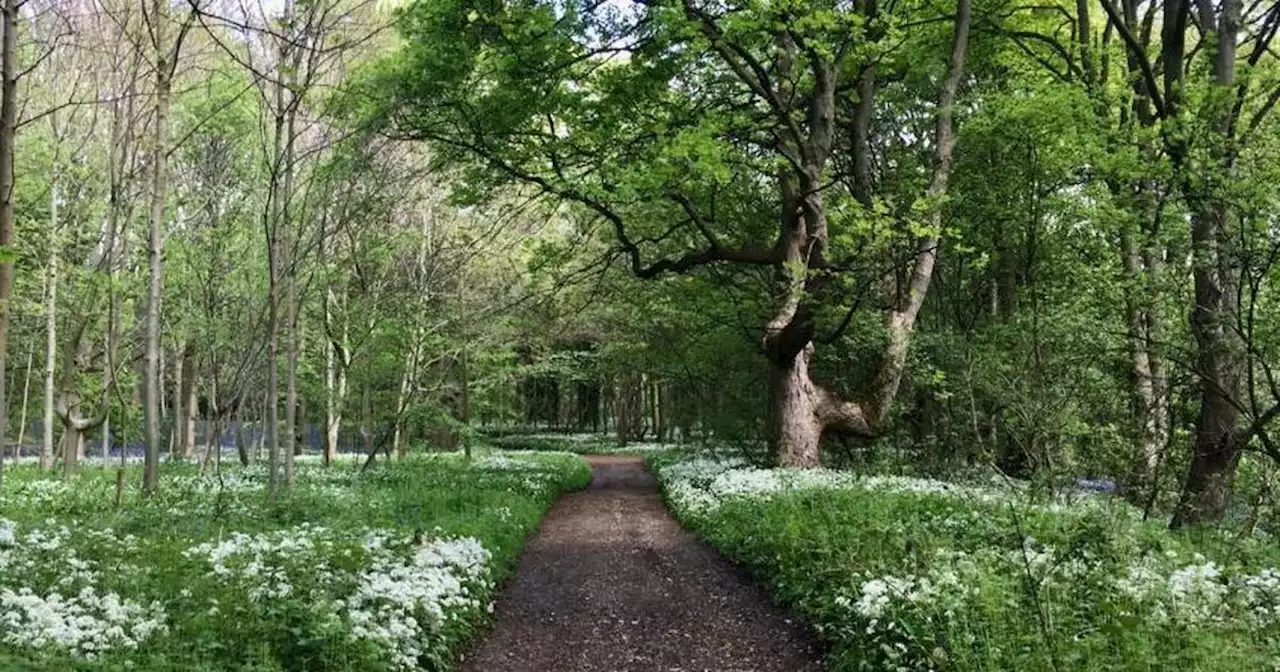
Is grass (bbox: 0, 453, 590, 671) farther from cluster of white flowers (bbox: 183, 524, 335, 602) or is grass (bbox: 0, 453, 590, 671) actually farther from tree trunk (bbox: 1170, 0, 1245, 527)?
tree trunk (bbox: 1170, 0, 1245, 527)

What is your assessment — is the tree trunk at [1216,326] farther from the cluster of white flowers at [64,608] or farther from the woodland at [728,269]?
the cluster of white flowers at [64,608]

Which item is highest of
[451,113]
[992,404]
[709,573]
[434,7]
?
[434,7]

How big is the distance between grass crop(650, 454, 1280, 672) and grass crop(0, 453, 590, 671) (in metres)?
3.14

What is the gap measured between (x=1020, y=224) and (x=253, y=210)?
16.0 metres

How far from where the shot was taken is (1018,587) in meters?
6.10

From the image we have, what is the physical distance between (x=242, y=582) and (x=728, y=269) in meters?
15.8

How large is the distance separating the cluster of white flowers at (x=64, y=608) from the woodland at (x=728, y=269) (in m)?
0.04

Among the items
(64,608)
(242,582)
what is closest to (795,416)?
(242,582)

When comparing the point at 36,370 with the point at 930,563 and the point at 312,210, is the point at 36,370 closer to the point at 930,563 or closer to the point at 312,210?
the point at 312,210

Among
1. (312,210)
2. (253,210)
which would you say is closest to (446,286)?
(253,210)

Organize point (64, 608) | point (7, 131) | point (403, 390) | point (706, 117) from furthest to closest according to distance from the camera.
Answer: point (403, 390)
point (706, 117)
point (7, 131)
point (64, 608)

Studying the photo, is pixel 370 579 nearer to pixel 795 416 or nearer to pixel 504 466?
pixel 795 416

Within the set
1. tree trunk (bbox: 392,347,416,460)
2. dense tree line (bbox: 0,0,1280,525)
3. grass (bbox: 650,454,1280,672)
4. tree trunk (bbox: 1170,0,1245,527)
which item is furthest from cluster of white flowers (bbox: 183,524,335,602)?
tree trunk (bbox: 392,347,416,460)

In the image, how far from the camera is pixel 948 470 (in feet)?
57.5
